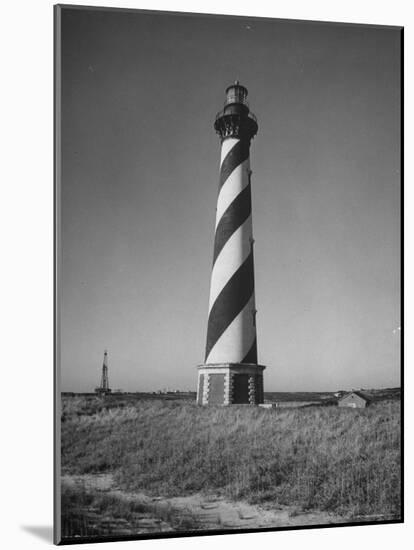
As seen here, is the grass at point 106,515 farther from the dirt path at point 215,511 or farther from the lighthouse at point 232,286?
the lighthouse at point 232,286

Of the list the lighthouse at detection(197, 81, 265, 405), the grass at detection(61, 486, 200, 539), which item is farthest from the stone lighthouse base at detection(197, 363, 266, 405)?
the grass at detection(61, 486, 200, 539)

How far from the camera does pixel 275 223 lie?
531 centimetres

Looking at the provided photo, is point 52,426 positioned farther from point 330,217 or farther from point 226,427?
point 330,217

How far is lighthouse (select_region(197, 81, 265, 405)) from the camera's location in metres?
5.20

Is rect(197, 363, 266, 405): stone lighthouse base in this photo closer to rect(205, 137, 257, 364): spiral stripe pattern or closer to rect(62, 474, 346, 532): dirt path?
rect(205, 137, 257, 364): spiral stripe pattern

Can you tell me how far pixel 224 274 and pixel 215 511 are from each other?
49.7 inches

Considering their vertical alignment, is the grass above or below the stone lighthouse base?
below

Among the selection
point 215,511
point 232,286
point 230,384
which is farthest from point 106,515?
point 232,286

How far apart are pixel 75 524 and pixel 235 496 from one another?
853 mm

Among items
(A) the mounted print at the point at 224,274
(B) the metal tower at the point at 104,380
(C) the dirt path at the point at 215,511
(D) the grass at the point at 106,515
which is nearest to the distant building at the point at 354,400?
(A) the mounted print at the point at 224,274

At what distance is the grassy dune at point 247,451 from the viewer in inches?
194

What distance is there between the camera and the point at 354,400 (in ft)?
17.7

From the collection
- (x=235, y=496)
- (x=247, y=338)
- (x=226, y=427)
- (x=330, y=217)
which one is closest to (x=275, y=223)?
(x=330, y=217)

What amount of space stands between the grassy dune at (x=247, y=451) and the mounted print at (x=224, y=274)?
1 cm
